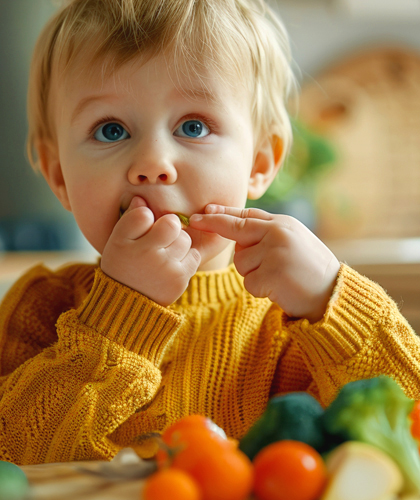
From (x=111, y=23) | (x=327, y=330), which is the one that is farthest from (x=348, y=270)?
(x=111, y=23)

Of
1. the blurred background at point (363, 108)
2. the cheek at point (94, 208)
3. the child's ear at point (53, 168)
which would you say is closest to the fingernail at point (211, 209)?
the cheek at point (94, 208)

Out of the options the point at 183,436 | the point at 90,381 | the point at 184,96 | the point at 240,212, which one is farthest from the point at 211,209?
the point at 183,436

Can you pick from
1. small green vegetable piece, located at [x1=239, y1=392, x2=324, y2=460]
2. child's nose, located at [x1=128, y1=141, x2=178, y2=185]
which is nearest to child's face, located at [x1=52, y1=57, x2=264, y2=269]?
child's nose, located at [x1=128, y1=141, x2=178, y2=185]

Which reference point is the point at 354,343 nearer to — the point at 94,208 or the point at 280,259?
the point at 280,259

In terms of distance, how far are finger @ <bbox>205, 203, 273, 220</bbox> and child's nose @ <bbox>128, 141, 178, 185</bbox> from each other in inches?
2.4

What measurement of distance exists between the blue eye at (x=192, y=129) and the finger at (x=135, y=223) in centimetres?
12

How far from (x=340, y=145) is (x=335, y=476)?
109 inches

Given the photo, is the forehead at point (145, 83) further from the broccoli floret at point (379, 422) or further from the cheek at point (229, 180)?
the broccoli floret at point (379, 422)

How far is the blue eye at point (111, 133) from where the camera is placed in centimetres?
70

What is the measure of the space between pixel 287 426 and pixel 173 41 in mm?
508

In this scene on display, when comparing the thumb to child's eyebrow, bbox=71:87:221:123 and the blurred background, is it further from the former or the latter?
the blurred background

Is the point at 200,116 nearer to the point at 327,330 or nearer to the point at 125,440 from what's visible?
the point at 327,330

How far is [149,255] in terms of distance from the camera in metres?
0.64

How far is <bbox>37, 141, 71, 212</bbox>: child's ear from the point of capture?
88cm
